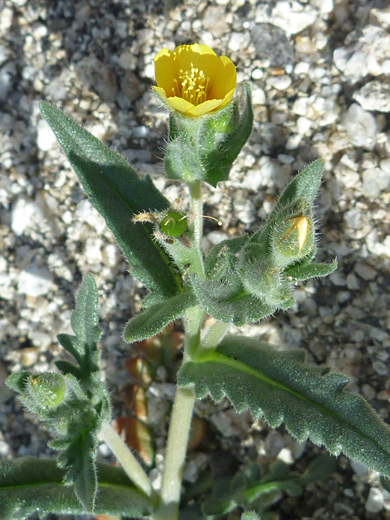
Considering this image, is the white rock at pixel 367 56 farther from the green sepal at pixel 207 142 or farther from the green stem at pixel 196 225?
the green stem at pixel 196 225

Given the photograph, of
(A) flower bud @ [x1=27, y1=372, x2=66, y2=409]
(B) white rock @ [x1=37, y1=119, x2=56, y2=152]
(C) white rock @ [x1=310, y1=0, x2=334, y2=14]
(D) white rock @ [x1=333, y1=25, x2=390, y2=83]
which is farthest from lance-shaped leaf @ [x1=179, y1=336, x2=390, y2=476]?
(C) white rock @ [x1=310, y1=0, x2=334, y2=14]

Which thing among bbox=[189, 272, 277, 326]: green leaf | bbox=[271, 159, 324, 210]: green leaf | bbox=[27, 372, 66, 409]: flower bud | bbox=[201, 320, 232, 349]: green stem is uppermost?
bbox=[271, 159, 324, 210]: green leaf

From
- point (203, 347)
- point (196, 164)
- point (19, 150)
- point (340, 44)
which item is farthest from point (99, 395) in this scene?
point (340, 44)

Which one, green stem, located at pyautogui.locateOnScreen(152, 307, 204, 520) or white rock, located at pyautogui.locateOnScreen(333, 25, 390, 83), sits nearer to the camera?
green stem, located at pyautogui.locateOnScreen(152, 307, 204, 520)

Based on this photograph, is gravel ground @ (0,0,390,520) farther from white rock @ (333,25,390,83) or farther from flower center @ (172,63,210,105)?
flower center @ (172,63,210,105)

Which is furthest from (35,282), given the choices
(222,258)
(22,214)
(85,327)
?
(222,258)

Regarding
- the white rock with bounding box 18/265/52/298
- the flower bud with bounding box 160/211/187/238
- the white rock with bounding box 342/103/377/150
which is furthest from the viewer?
the white rock with bounding box 18/265/52/298

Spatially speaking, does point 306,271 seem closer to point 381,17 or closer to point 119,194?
point 119,194
